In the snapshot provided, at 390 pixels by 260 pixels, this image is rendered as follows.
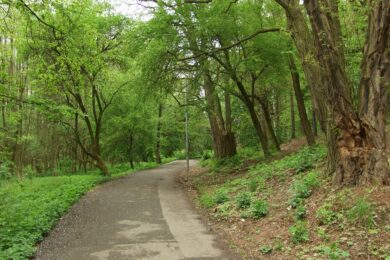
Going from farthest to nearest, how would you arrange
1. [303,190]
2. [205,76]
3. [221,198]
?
[205,76] < [221,198] < [303,190]

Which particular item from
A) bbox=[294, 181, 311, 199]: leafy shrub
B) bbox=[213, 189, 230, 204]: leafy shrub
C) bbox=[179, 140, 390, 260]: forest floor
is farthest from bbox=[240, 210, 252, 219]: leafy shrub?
bbox=[213, 189, 230, 204]: leafy shrub

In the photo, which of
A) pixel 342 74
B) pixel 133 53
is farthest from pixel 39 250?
pixel 133 53

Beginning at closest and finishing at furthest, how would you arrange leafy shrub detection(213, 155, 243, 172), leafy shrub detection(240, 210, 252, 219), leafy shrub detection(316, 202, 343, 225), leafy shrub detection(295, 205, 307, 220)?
1. leafy shrub detection(316, 202, 343, 225)
2. leafy shrub detection(295, 205, 307, 220)
3. leafy shrub detection(240, 210, 252, 219)
4. leafy shrub detection(213, 155, 243, 172)

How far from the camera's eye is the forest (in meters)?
7.37

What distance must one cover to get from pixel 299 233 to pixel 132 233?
360 centimetres

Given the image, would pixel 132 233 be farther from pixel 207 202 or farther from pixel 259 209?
pixel 207 202

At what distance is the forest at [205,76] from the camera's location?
7.37 m

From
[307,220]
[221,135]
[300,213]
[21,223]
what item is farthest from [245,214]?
[221,135]

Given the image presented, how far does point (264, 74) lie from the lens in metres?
16.9

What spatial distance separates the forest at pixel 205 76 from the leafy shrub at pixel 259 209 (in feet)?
0.25

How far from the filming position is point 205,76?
59.1 feet

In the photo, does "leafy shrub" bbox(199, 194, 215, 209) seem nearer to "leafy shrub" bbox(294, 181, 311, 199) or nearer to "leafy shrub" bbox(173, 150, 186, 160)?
"leafy shrub" bbox(294, 181, 311, 199)

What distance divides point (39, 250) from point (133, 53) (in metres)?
10.3

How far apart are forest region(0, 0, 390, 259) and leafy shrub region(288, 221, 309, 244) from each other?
4.15ft
